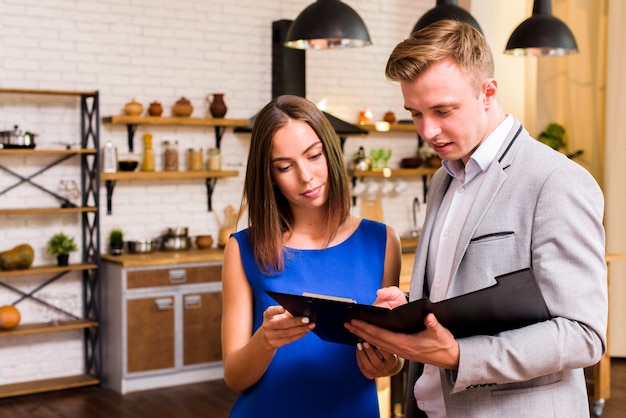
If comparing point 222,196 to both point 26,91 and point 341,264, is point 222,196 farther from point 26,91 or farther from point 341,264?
point 341,264

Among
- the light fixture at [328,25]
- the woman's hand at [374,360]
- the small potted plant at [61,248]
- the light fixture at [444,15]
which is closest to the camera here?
the woman's hand at [374,360]

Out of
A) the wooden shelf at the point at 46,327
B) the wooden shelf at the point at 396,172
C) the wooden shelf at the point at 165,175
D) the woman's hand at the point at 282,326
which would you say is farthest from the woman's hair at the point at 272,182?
the wooden shelf at the point at 396,172

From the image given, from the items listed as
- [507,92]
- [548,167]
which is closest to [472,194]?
[548,167]

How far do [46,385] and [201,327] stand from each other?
1.23 m

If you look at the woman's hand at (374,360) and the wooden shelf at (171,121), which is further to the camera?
the wooden shelf at (171,121)

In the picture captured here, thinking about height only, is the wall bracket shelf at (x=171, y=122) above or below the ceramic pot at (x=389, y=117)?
below

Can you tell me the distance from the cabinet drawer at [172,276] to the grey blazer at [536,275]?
4807 millimetres

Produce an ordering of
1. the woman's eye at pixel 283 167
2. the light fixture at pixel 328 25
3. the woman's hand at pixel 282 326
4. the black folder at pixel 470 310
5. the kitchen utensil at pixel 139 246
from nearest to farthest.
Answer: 1. the black folder at pixel 470 310
2. the woman's hand at pixel 282 326
3. the woman's eye at pixel 283 167
4. the light fixture at pixel 328 25
5. the kitchen utensil at pixel 139 246

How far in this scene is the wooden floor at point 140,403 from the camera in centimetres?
584

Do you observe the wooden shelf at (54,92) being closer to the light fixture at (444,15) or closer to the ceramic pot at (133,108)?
the ceramic pot at (133,108)

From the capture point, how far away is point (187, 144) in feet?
24.1

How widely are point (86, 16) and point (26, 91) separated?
886mm

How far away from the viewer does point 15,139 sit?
6293mm

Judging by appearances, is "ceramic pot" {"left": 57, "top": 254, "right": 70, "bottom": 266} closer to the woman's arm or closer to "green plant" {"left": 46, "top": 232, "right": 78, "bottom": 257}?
"green plant" {"left": 46, "top": 232, "right": 78, "bottom": 257}
